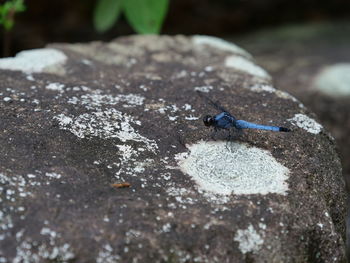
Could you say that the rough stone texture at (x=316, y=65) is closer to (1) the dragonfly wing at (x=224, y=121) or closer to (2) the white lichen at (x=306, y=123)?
(2) the white lichen at (x=306, y=123)

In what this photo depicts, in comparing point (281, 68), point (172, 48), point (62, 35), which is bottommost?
point (62, 35)

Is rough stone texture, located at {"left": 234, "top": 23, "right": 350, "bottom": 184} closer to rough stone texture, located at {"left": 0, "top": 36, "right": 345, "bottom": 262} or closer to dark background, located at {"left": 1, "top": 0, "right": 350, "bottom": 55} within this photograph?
dark background, located at {"left": 1, "top": 0, "right": 350, "bottom": 55}

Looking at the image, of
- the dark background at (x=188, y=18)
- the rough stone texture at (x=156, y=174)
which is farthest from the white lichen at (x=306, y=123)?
the dark background at (x=188, y=18)

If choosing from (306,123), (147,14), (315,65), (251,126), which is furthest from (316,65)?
(251,126)

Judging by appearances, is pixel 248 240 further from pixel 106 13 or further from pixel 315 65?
pixel 315 65

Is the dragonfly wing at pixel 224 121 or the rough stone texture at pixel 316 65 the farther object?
the rough stone texture at pixel 316 65

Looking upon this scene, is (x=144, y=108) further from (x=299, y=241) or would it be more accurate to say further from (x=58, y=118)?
(x=299, y=241)

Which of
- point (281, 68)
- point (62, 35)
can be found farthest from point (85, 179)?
point (62, 35)
